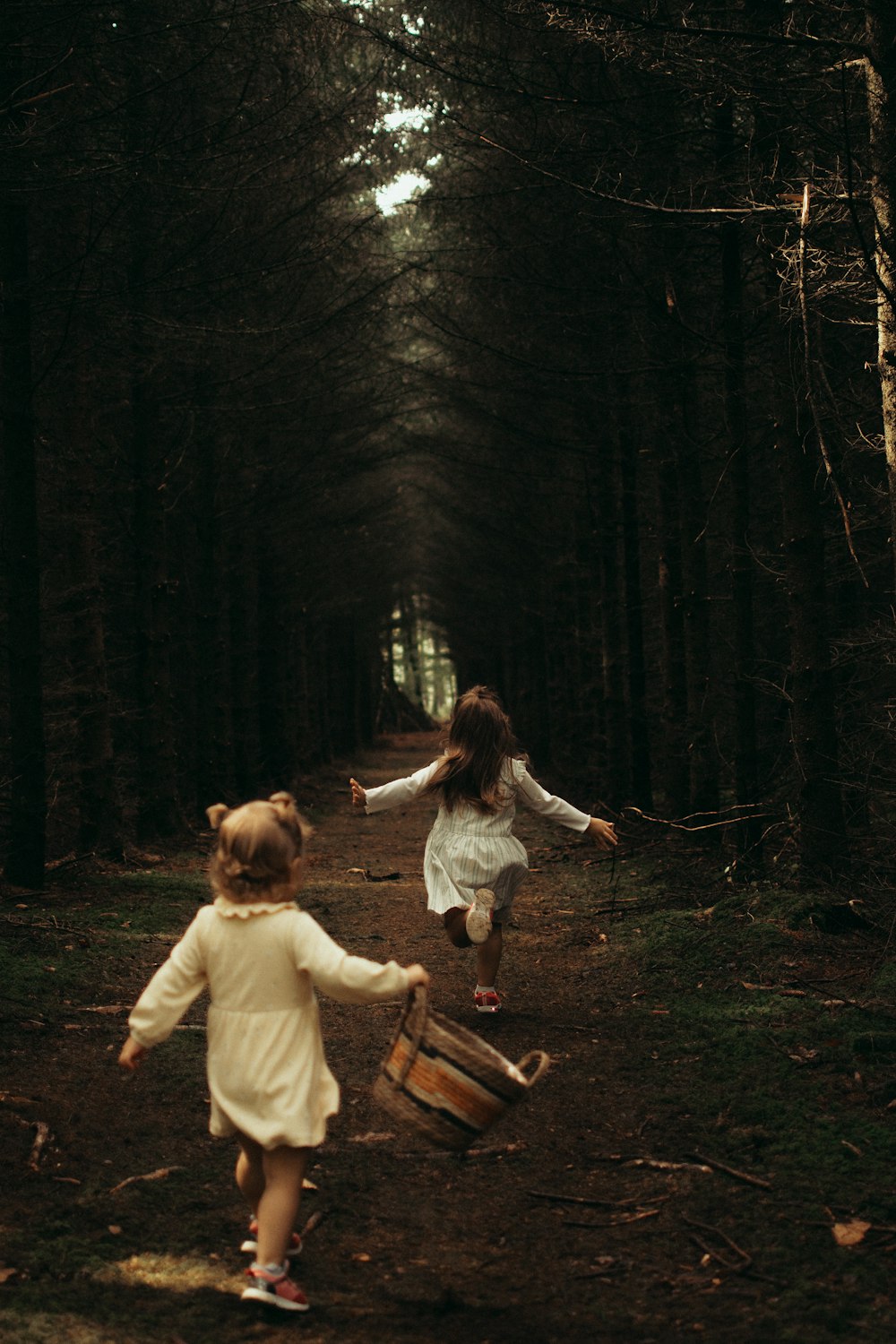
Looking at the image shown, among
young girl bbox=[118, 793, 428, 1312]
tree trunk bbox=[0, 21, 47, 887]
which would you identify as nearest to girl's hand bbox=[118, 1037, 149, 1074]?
young girl bbox=[118, 793, 428, 1312]

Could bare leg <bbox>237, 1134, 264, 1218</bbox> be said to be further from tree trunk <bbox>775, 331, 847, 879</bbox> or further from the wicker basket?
tree trunk <bbox>775, 331, 847, 879</bbox>

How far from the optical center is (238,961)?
11.6 feet

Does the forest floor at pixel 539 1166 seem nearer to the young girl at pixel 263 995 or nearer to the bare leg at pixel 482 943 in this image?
the bare leg at pixel 482 943

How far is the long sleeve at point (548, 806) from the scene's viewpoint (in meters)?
6.33

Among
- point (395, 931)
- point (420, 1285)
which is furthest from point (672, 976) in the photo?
point (420, 1285)

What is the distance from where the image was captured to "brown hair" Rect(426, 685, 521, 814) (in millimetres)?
6426

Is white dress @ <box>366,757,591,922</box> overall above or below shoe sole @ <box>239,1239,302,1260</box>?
above

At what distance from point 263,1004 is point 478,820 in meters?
3.03

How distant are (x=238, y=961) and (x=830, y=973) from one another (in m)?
4.07

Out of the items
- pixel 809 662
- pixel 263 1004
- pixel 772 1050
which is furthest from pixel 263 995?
pixel 809 662

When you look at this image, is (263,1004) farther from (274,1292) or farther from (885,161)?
(885,161)

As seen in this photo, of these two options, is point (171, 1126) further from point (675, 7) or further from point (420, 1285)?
point (675, 7)

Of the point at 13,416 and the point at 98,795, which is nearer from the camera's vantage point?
the point at 13,416

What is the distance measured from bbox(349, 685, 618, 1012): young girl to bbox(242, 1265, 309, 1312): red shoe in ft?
10.1
